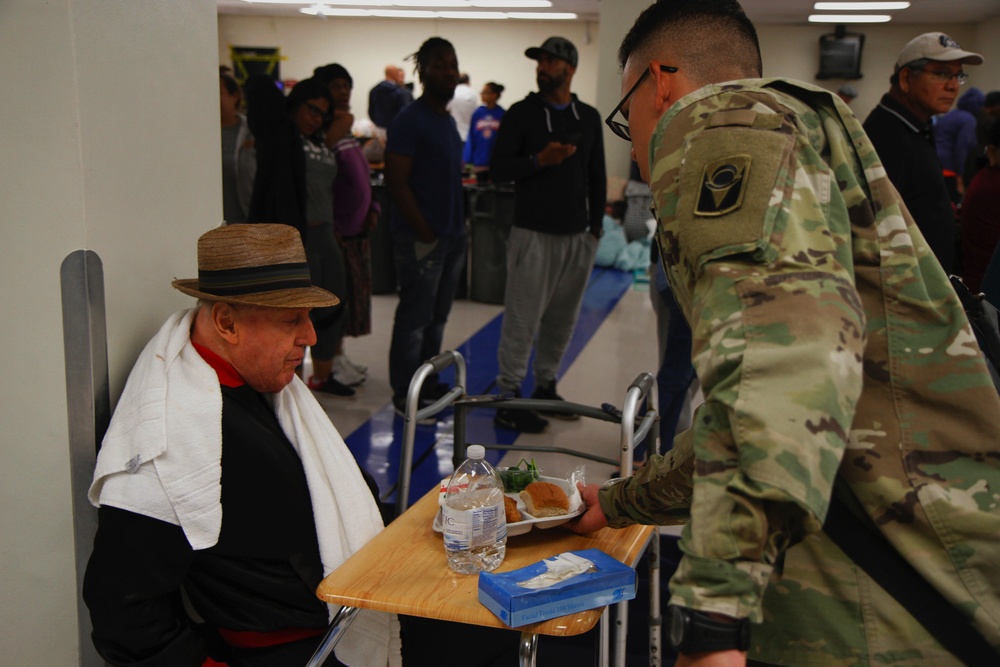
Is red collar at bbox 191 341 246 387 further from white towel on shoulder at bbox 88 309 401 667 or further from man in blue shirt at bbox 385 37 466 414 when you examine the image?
man in blue shirt at bbox 385 37 466 414

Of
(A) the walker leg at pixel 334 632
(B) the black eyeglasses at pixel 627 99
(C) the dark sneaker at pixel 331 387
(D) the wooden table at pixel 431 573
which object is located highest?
(B) the black eyeglasses at pixel 627 99

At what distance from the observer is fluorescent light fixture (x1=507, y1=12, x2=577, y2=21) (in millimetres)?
14680

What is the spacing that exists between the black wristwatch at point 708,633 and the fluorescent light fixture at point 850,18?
14548 mm

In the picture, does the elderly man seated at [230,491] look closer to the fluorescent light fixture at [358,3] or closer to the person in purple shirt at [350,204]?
the person in purple shirt at [350,204]

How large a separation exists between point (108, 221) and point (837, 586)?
4.93 ft

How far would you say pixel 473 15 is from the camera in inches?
597

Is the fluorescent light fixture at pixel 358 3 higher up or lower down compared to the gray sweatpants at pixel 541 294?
higher up

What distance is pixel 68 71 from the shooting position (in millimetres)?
1671

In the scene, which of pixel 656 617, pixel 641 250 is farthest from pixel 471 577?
pixel 641 250

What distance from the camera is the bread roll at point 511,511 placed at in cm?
183

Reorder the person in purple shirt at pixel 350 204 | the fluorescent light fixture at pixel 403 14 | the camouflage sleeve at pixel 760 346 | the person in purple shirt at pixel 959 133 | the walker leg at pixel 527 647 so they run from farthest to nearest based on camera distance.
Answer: the fluorescent light fixture at pixel 403 14, the person in purple shirt at pixel 959 133, the person in purple shirt at pixel 350 204, the walker leg at pixel 527 647, the camouflage sleeve at pixel 760 346

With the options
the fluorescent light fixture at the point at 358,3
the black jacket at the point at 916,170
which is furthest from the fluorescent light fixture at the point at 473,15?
the black jacket at the point at 916,170

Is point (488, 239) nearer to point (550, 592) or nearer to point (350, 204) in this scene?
point (350, 204)

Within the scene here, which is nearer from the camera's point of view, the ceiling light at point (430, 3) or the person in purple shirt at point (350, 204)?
the person in purple shirt at point (350, 204)
